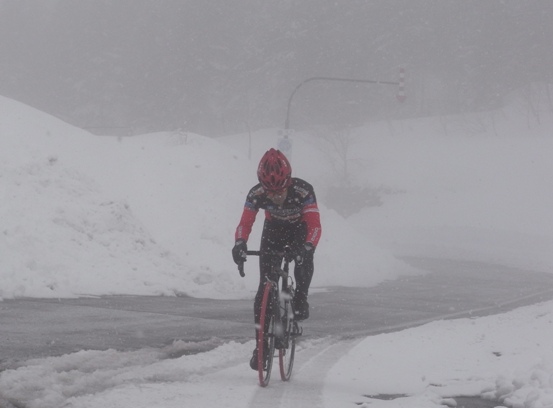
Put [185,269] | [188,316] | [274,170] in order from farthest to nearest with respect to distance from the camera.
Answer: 1. [185,269]
2. [188,316]
3. [274,170]

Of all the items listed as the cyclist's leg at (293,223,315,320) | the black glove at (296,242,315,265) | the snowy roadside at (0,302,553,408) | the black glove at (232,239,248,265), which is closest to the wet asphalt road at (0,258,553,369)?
the snowy roadside at (0,302,553,408)

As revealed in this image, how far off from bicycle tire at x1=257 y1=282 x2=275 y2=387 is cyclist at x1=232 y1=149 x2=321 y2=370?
0.09m

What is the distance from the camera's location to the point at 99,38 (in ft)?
259

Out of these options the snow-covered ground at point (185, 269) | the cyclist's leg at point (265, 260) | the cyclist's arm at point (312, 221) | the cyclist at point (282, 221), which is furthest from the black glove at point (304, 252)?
the snow-covered ground at point (185, 269)

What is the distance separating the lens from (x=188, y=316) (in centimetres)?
1076

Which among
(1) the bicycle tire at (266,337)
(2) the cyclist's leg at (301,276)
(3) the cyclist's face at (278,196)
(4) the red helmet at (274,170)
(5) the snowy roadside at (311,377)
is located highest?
(4) the red helmet at (274,170)

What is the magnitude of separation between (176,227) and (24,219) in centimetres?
654

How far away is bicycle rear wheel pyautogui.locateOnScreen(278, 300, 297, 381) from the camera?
22.6 feet

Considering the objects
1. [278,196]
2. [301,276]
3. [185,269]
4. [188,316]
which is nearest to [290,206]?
[278,196]

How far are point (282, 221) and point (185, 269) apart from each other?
9.62 meters

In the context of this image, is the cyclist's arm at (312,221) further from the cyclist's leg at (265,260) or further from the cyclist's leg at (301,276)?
the cyclist's leg at (265,260)

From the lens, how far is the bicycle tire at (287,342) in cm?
691

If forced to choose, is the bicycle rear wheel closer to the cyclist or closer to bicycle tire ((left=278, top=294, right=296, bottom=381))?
bicycle tire ((left=278, top=294, right=296, bottom=381))

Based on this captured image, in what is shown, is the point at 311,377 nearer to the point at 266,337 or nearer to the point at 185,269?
the point at 266,337
